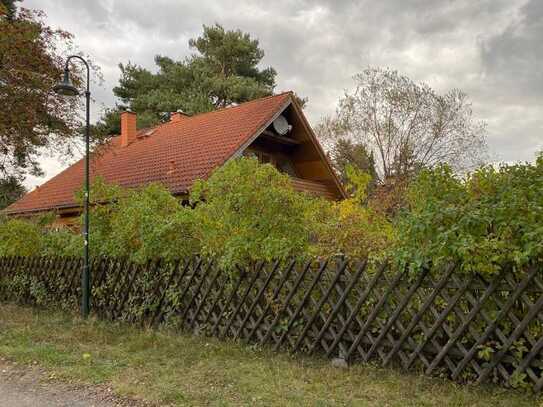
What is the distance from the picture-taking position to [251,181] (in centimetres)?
563

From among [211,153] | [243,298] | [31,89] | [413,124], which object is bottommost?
[243,298]

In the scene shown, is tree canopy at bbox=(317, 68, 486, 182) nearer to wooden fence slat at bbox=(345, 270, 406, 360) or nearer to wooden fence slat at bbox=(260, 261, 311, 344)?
wooden fence slat at bbox=(260, 261, 311, 344)

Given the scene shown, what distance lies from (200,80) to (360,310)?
76.3 ft

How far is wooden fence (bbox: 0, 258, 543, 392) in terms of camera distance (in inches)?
153

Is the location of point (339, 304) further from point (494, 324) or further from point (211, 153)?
point (211, 153)

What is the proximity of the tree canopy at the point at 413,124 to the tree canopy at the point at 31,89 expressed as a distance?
14.6 meters

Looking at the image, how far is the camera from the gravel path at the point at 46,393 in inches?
150

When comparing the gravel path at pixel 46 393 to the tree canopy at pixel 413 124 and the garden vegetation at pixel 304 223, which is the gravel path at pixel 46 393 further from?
the tree canopy at pixel 413 124

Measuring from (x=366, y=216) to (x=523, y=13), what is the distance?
4.68 m

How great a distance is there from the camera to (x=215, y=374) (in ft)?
14.7

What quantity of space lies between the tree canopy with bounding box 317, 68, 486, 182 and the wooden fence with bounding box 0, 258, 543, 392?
643 inches

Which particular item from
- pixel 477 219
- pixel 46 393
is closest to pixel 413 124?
pixel 477 219

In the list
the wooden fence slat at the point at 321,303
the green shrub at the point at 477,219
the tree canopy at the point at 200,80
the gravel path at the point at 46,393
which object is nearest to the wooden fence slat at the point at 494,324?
the green shrub at the point at 477,219

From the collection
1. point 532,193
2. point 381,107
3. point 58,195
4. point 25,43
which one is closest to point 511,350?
→ point 532,193
